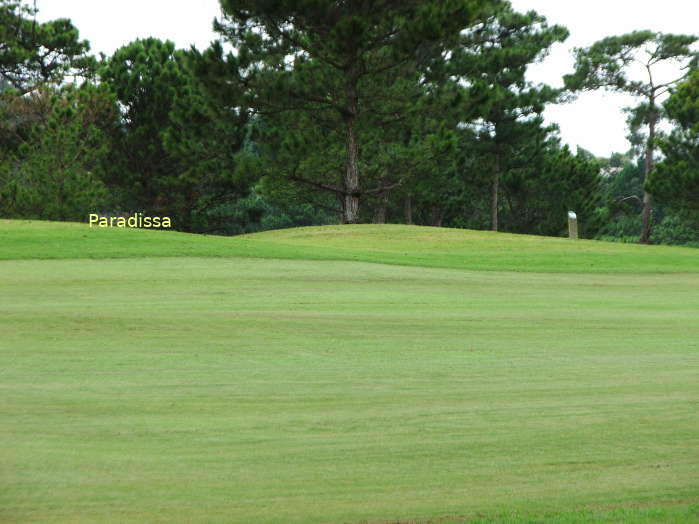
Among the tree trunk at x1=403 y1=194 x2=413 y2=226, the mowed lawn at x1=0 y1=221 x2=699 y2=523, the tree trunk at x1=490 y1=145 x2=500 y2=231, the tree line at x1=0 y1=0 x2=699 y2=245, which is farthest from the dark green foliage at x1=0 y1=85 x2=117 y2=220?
the mowed lawn at x1=0 y1=221 x2=699 y2=523

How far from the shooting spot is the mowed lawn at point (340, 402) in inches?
192

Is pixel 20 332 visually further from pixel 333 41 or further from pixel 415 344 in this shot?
pixel 333 41

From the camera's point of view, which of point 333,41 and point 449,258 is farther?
point 333,41

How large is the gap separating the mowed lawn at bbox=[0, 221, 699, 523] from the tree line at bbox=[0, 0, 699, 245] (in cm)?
1816

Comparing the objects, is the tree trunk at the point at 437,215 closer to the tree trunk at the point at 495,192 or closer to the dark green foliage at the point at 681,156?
the tree trunk at the point at 495,192

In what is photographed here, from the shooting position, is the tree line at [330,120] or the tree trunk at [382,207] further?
the tree trunk at [382,207]

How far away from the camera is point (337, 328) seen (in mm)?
9266

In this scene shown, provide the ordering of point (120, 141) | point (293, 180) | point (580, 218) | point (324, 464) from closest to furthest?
1. point (324, 464)
2. point (293, 180)
3. point (120, 141)
4. point (580, 218)

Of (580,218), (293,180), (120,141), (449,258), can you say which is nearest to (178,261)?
(449,258)

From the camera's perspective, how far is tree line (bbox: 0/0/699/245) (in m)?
29.9

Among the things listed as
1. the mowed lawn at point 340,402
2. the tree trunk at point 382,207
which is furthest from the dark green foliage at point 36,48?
the mowed lawn at point 340,402

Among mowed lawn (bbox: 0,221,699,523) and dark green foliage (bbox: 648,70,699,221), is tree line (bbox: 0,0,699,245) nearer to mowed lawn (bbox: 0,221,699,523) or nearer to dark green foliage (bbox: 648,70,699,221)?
dark green foliage (bbox: 648,70,699,221)

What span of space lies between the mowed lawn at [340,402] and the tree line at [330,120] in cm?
1816

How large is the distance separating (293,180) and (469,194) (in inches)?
534
